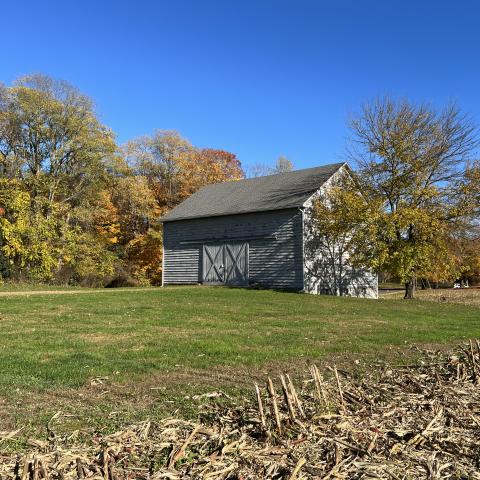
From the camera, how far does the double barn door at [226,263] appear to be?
2436 cm

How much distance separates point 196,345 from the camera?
7262 millimetres

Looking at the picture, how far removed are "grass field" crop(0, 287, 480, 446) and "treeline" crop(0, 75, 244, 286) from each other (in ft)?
50.7

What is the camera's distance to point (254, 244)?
24.0 meters

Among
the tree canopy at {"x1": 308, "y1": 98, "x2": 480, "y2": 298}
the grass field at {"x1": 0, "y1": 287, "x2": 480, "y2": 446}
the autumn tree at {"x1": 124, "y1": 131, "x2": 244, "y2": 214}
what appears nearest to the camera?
the grass field at {"x1": 0, "y1": 287, "x2": 480, "y2": 446}

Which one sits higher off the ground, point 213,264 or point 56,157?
point 56,157

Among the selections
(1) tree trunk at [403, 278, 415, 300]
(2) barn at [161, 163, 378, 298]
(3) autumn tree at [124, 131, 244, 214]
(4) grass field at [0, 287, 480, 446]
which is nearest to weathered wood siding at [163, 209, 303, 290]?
(2) barn at [161, 163, 378, 298]

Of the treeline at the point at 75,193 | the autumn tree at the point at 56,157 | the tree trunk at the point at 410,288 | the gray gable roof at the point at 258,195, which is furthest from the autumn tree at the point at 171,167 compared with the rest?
the tree trunk at the point at 410,288

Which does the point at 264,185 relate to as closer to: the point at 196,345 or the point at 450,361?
the point at 196,345

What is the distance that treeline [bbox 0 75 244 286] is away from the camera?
2717cm

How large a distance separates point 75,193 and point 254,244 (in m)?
16.7

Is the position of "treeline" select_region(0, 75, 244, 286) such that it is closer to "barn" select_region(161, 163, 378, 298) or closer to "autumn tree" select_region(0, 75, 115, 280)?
"autumn tree" select_region(0, 75, 115, 280)

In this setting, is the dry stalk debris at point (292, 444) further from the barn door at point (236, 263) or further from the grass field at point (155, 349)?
the barn door at point (236, 263)

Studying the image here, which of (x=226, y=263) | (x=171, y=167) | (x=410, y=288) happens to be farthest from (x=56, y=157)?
(x=410, y=288)

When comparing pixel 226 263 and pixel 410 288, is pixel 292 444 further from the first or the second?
pixel 226 263
